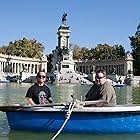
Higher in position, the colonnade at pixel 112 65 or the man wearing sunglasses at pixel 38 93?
the colonnade at pixel 112 65

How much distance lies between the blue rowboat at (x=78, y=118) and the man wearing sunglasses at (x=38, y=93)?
2.11 feet

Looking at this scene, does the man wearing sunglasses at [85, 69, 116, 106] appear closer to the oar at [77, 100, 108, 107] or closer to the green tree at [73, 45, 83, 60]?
the oar at [77, 100, 108, 107]

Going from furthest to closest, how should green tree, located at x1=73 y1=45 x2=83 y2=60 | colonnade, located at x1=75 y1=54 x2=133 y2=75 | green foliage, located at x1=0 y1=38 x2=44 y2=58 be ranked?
green tree, located at x1=73 y1=45 x2=83 y2=60 → green foliage, located at x1=0 y1=38 x2=44 y2=58 → colonnade, located at x1=75 y1=54 x2=133 y2=75

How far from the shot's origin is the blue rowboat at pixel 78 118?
1457 centimetres

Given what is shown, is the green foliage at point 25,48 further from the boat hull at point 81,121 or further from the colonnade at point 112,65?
the boat hull at point 81,121

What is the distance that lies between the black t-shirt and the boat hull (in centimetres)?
73

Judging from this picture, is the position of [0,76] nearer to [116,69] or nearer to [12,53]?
[12,53]

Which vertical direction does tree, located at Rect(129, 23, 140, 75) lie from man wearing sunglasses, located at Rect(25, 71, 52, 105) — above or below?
above

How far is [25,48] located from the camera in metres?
136

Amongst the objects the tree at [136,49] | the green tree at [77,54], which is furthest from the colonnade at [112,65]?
the green tree at [77,54]

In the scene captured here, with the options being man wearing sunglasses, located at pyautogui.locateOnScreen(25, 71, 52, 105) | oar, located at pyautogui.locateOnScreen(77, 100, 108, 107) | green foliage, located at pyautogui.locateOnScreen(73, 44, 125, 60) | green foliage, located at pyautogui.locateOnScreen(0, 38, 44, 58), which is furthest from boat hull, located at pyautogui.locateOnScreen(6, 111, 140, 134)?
green foliage, located at pyautogui.locateOnScreen(73, 44, 125, 60)

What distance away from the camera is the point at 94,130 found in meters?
15.1

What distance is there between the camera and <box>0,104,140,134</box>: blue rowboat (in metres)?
14.6

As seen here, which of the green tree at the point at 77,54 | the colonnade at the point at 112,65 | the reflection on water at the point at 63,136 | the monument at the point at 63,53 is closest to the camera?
the reflection on water at the point at 63,136
